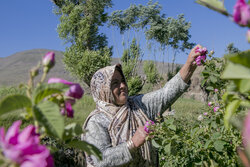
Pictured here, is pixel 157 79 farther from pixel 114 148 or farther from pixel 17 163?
pixel 17 163

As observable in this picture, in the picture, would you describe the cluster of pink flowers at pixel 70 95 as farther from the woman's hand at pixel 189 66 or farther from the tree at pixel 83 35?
the tree at pixel 83 35

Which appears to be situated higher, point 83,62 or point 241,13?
point 241,13

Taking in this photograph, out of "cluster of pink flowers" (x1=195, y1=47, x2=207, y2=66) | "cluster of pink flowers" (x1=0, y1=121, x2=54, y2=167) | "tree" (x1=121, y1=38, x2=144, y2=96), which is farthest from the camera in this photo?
"tree" (x1=121, y1=38, x2=144, y2=96)

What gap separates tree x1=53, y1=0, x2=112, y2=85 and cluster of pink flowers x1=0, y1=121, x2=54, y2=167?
1195 centimetres

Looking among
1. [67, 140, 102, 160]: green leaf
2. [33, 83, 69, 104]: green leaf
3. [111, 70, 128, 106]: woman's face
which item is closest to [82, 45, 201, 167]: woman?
[111, 70, 128, 106]: woman's face

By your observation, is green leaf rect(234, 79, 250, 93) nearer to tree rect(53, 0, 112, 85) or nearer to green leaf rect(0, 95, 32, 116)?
green leaf rect(0, 95, 32, 116)

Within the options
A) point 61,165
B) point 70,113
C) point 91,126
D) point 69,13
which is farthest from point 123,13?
point 70,113

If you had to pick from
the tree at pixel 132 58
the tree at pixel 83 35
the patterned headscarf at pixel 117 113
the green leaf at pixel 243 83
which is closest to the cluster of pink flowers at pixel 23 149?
the green leaf at pixel 243 83

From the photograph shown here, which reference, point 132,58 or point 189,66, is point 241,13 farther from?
point 132,58

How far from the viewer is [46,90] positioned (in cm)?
34

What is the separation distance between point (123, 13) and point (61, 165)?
47.2 ft

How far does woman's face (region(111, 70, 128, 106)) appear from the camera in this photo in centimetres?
165

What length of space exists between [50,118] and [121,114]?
131 cm

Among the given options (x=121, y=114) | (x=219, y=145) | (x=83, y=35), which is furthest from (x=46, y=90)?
(x=83, y=35)
